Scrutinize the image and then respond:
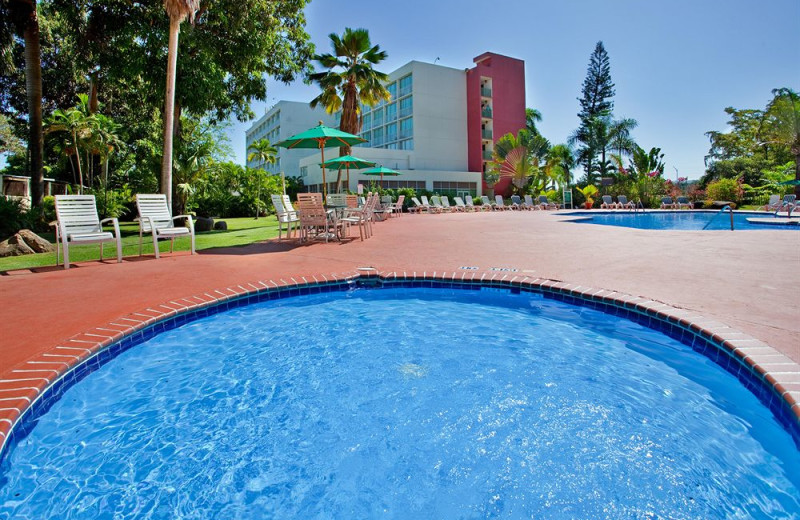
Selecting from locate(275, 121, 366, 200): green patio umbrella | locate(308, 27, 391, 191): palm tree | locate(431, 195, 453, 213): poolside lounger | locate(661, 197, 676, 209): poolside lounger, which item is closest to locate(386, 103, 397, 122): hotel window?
locate(431, 195, 453, 213): poolside lounger

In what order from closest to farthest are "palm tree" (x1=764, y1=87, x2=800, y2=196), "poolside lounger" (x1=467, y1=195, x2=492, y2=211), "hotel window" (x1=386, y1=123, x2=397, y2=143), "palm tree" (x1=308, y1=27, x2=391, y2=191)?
"palm tree" (x1=308, y1=27, x2=391, y2=191), "palm tree" (x1=764, y1=87, x2=800, y2=196), "poolside lounger" (x1=467, y1=195, x2=492, y2=211), "hotel window" (x1=386, y1=123, x2=397, y2=143)

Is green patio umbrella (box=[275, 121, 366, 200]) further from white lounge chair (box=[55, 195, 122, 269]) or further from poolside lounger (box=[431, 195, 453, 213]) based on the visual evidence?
poolside lounger (box=[431, 195, 453, 213])

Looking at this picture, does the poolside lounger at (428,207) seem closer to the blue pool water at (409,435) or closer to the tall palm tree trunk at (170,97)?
the tall palm tree trunk at (170,97)

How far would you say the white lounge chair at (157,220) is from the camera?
7422 mm

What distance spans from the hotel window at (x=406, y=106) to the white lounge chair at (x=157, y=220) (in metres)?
32.6

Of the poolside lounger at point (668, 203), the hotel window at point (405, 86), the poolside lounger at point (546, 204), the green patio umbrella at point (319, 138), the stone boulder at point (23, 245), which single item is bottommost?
the stone boulder at point (23, 245)

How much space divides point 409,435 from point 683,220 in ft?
67.0

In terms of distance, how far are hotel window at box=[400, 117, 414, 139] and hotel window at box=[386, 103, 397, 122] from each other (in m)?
1.58

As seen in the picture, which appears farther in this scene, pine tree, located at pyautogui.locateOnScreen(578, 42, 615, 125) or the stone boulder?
pine tree, located at pyautogui.locateOnScreen(578, 42, 615, 125)

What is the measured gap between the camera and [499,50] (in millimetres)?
39594

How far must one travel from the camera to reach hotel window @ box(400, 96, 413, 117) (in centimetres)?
3781

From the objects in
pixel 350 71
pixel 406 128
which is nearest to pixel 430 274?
pixel 350 71

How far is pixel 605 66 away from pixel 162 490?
55.0 metres

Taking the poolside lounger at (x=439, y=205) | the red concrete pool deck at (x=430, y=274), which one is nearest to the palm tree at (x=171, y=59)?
the red concrete pool deck at (x=430, y=274)
